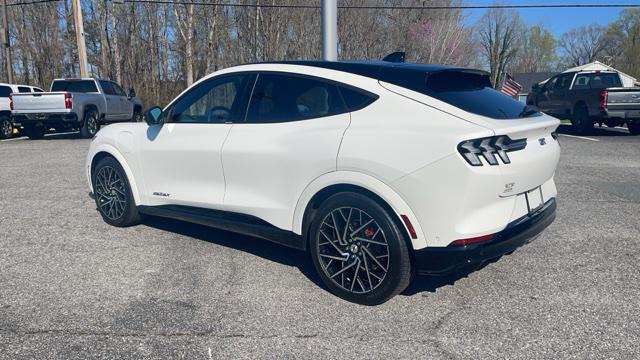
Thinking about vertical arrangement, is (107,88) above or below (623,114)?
above

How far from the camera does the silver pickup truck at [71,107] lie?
14617mm

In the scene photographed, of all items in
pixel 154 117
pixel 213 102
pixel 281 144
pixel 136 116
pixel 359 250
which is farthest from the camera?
pixel 136 116

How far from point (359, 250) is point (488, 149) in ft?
3.63

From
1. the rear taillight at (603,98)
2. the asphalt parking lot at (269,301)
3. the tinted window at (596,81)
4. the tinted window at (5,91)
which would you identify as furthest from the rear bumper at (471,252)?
the tinted window at (5,91)

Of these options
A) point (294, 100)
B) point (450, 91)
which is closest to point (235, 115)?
point (294, 100)

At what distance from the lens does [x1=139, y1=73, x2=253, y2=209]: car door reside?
428cm

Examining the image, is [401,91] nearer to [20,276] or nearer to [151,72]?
[20,276]

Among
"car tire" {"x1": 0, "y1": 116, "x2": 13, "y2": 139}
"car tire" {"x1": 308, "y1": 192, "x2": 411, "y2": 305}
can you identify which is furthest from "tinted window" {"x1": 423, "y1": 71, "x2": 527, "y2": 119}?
"car tire" {"x1": 0, "y1": 116, "x2": 13, "y2": 139}

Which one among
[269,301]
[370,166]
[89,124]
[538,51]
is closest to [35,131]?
[89,124]

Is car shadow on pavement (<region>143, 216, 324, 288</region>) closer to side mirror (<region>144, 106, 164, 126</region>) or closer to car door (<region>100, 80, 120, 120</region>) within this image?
side mirror (<region>144, 106, 164, 126</region>)

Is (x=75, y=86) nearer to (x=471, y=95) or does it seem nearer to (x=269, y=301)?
(x=269, y=301)

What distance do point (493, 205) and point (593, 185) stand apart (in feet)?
18.5

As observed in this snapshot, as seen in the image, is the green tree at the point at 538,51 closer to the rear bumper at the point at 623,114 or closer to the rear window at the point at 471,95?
the rear bumper at the point at 623,114

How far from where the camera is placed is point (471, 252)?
3.12 metres
